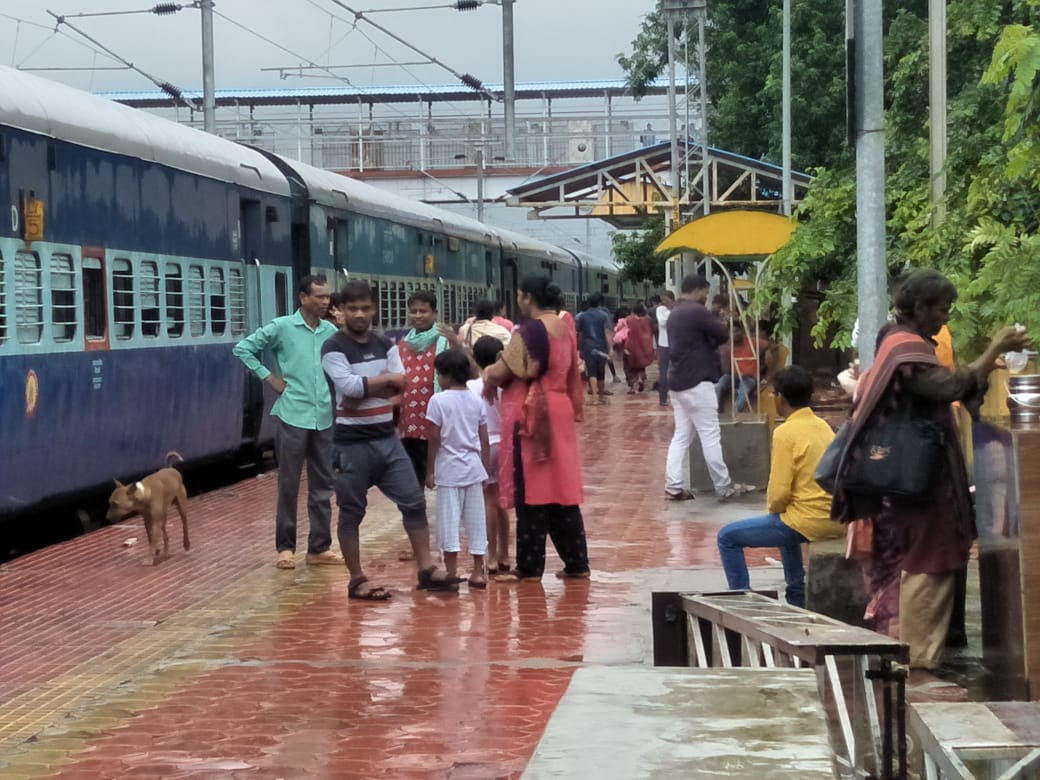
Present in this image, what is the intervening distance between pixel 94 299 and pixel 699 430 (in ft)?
15.4

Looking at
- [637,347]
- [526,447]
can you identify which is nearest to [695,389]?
[526,447]

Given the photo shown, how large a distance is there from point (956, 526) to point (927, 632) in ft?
1.52

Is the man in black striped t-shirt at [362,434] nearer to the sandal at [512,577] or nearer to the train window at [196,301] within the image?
the sandal at [512,577]

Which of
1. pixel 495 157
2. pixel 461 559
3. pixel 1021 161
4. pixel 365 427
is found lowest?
pixel 461 559

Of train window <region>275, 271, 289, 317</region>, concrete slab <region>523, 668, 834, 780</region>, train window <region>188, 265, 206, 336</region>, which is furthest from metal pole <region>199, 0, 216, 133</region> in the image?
concrete slab <region>523, 668, 834, 780</region>

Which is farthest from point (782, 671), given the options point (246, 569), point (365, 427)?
point (246, 569)

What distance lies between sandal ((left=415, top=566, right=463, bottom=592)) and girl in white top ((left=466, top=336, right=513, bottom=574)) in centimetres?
56

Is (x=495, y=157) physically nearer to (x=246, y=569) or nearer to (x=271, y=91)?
(x=271, y=91)

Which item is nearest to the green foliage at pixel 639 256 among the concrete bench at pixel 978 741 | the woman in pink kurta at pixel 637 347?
the woman in pink kurta at pixel 637 347

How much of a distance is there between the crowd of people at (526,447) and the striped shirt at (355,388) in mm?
11

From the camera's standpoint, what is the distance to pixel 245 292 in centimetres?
1742

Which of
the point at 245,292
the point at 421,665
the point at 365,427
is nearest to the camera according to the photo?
the point at 421,665

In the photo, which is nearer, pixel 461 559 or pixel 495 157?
pixel 461 559

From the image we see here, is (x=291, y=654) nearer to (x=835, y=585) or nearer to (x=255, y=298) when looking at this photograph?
(x=835, y=585)
